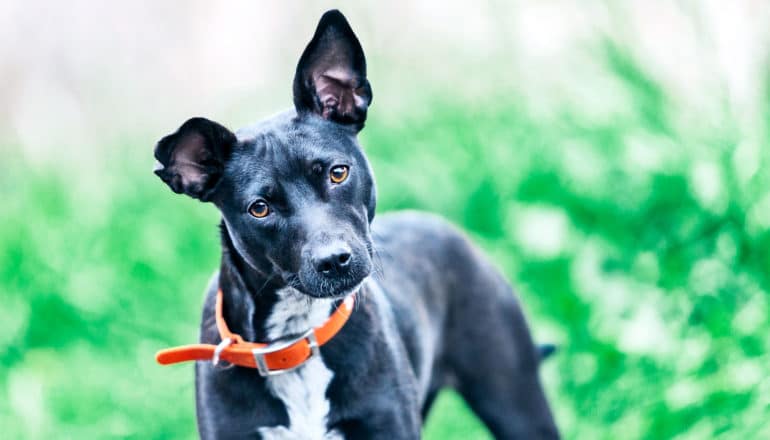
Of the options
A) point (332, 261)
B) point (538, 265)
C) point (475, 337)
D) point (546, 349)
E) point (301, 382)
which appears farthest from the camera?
point (538, 265)

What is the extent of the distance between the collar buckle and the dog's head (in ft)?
0.68

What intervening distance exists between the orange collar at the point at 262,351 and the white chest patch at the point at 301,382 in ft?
0.13

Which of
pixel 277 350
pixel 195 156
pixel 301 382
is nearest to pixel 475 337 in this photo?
pixel 301 382

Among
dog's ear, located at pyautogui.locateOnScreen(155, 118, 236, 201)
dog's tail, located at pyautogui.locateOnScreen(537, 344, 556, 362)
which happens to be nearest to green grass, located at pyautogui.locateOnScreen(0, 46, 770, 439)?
dog's tail, located at pyautogui.locateOnScreen(537, 344, 556, 362)

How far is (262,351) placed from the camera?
3.05m

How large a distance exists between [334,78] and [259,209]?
515 mm

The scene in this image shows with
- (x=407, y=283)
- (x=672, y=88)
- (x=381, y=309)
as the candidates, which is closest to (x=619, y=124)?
(x=672, y=88)

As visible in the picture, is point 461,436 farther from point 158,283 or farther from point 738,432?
point 158,283

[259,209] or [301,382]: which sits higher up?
[259,209]

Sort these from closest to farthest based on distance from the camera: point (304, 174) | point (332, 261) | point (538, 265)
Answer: point (332, 261) < point (304, 174) < point (538, 265)

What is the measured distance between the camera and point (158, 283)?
252 inches

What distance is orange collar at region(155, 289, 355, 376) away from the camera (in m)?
3.06

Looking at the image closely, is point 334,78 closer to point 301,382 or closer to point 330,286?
point 330,286

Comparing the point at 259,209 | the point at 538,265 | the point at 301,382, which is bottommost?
the point at 301,382
